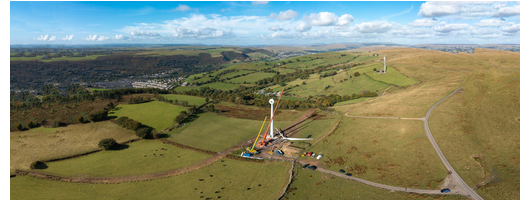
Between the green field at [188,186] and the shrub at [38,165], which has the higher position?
the shrub at [38,165]

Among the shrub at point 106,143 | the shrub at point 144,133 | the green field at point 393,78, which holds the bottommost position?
the shrub at point 106,143

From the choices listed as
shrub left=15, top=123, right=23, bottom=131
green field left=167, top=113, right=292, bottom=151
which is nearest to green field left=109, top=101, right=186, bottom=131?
green field left=167, top=113, right=292, bottom=151

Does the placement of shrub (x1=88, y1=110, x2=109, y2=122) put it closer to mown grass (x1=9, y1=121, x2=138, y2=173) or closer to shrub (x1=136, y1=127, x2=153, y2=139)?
mown grass (x1=9, y1=121, x2=138, y2=173)

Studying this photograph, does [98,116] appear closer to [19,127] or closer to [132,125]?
[132,125]

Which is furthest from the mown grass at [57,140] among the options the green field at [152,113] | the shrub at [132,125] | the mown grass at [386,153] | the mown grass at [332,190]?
the mown grass at [386,153]

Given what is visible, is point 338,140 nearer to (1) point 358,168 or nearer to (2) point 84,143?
(1) point 358,168

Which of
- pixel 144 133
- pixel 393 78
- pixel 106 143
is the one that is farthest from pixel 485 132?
pixel 106 143

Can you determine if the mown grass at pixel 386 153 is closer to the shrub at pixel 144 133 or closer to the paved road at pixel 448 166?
the paved road at pixel 448 166
